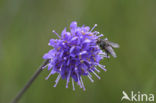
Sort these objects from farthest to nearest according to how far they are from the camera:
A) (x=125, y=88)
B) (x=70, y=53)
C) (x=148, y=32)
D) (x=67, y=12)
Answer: (x=67, y=12), (x=148, y=32), (x=125, y=88), (x=70, y=53)

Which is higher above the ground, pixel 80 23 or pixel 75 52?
pixel 80 23

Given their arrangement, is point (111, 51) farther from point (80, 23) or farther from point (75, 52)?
point (80, 23)

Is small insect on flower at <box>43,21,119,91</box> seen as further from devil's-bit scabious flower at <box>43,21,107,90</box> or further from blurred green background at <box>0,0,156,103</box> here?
blurred green background at <box>0,0,156,103</box>

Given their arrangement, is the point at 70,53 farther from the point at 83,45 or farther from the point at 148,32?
the point at 148,32

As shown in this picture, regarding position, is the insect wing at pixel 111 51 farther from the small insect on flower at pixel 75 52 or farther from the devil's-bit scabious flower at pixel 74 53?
the devil's-bit scabious flower at pixel 74 53

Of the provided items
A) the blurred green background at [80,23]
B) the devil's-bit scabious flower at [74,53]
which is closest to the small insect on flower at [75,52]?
the devil's-bit scabious flower at [74,53]

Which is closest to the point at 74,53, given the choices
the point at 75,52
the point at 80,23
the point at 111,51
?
the point at 75,52

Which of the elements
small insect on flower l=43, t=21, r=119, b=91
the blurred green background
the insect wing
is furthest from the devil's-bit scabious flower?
the blurred green background

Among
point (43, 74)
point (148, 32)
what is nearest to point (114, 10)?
point (148, 32)
